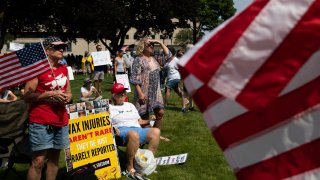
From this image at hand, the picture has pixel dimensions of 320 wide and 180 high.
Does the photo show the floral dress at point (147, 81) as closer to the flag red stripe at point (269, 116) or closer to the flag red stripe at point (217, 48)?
the flag red stripe at point (269, 116)

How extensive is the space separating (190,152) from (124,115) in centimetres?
153

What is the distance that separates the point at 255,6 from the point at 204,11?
7835 cm

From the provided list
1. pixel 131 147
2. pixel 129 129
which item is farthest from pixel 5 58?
pixel 129 129

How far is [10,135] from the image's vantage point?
6.98 m

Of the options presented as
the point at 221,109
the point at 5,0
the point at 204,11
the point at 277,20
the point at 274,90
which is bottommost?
the point at 204,11

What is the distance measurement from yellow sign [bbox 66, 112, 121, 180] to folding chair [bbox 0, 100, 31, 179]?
2.08 ft

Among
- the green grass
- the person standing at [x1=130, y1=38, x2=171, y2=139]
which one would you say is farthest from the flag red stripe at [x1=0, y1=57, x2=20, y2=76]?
the person standing at [x1=130, y1=38, x2=171, y2=139]

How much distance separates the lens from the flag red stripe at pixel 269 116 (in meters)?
2.06

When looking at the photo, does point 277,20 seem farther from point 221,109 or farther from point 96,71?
point 96,71

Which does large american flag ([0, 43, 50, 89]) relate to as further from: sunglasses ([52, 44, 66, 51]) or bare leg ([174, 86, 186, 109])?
bare leg ([174, 86, 186, 109])

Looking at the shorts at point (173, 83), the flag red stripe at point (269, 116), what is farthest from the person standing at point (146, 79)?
the flag red stripe at point (269, 116)

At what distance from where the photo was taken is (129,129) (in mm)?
7098

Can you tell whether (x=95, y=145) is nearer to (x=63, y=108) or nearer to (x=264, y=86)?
(x=63, y=108)

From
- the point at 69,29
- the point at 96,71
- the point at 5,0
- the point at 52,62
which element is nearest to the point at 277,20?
the point at 52,62
